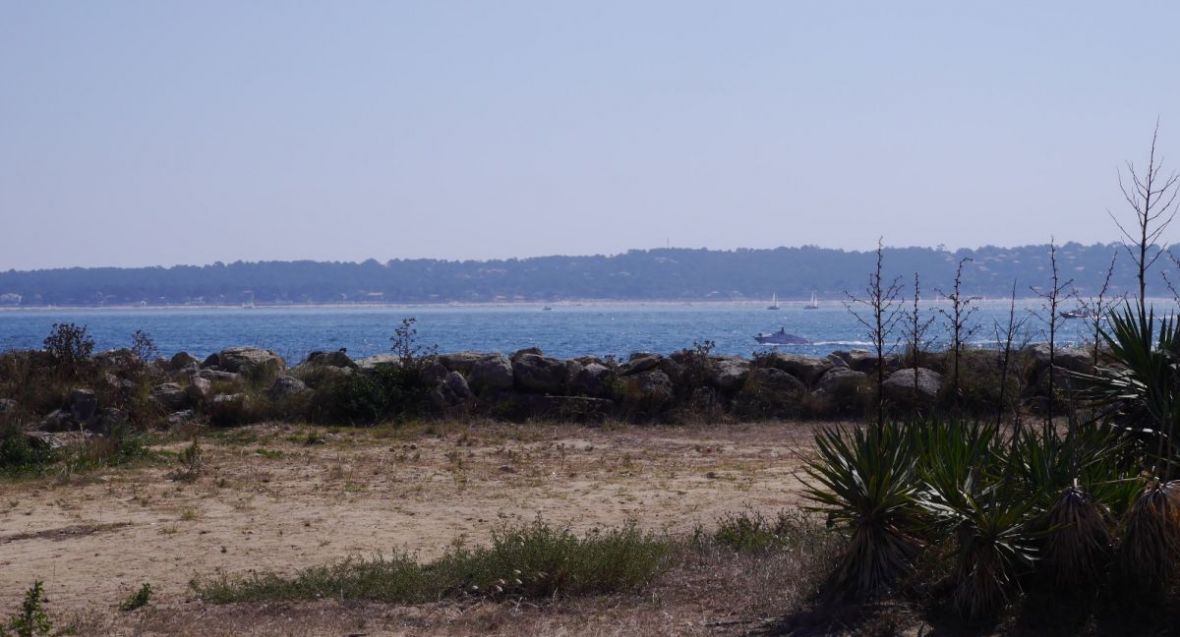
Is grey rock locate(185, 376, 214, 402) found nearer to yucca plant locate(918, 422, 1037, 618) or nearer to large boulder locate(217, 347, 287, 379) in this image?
large boulder locate(217, 347, 287, 379)

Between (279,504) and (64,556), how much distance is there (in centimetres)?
286

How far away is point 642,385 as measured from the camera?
21719 millimetres

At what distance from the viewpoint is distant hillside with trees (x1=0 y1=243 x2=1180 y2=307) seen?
526 feet

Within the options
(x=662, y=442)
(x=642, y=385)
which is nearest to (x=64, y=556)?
(x=662, y=442)

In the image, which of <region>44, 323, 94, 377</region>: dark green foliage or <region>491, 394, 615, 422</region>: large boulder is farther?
<region>44, 323, 94, 377</region>: dark green foliage

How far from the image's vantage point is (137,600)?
9086 mm

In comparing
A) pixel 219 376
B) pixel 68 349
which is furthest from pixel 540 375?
pixel 68 349

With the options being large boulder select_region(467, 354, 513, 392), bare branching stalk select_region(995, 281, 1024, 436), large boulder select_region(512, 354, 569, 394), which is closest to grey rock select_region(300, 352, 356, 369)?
large boulder select_region(467, 354, 513, 392)

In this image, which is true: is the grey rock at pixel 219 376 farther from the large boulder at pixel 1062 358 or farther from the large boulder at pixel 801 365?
the large boulder at pixel 1062 358

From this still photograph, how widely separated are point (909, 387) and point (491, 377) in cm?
736

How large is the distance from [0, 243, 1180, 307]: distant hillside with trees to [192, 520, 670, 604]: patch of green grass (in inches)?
5432

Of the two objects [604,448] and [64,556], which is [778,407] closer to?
[604,448]

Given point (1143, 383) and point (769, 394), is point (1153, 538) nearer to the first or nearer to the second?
point (1143, 383)

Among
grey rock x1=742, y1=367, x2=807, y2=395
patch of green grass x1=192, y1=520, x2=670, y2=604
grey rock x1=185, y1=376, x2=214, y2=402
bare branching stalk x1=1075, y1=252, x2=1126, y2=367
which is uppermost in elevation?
bare branching stalk x1=1075, y1=252, x2=1126, y2=367
